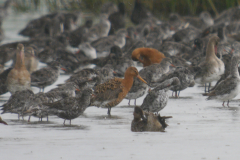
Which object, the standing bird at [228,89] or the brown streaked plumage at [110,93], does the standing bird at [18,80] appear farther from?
the standing bird at [228,89]

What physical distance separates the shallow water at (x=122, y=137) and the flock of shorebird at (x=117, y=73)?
31cm

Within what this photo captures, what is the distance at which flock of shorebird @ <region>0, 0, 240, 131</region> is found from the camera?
902cm

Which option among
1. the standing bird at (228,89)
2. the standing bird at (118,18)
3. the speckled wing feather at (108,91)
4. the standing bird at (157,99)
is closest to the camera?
the standing bird at (157,99)

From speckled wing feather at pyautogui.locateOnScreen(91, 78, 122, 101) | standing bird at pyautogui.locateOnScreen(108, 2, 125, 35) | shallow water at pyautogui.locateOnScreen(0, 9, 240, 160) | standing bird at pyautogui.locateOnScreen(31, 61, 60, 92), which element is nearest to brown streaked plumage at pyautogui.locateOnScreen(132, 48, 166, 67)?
standing bird at pyautogui.locateOnScreen(31, 61, 60, 92)

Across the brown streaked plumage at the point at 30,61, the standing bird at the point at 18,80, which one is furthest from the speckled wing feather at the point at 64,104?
the brown streaked plumage at the point at 30,61

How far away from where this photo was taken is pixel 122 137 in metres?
7.61

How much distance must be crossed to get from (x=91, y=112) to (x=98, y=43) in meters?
10.4

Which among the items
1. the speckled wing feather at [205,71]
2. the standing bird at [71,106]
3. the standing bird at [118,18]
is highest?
the standing bird at [118,18]

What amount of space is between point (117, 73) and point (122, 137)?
685 cm

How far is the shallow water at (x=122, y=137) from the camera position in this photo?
6.54 meters

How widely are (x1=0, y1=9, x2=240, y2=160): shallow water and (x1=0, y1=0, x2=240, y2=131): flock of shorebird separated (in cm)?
31

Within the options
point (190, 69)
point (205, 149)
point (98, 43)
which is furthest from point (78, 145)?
point (98, 43)

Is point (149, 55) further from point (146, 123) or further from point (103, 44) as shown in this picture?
point (146, 123)

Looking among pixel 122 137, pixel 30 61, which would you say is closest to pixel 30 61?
pixel 30 61
